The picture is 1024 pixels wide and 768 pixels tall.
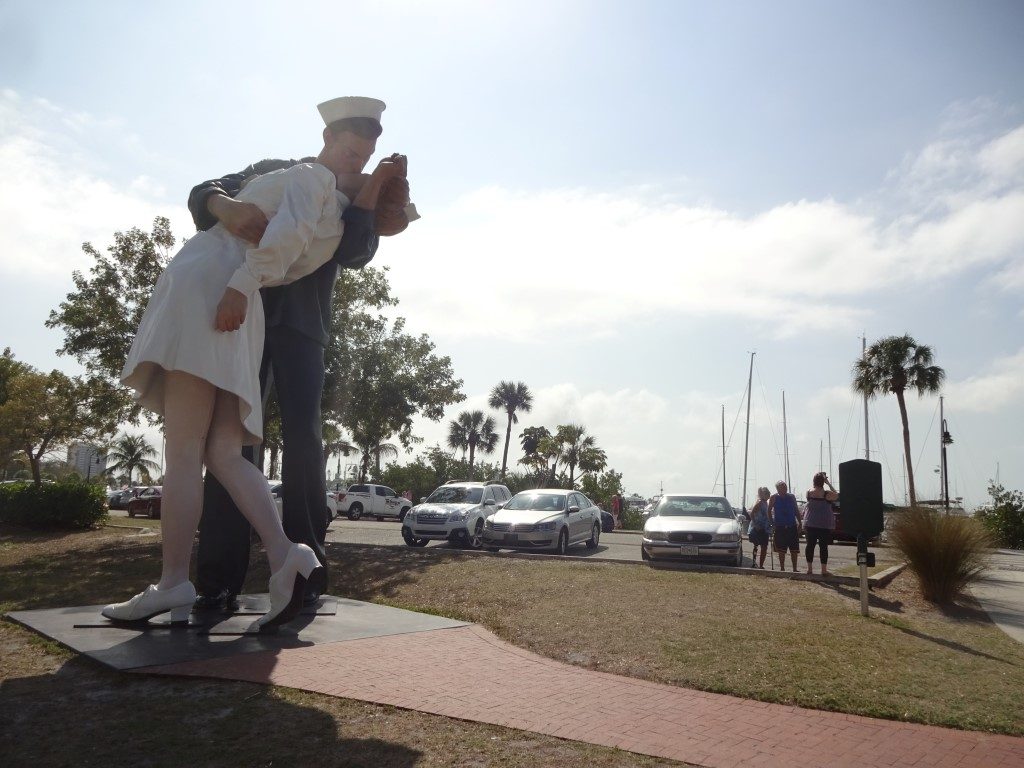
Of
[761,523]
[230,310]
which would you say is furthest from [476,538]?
[230,310]

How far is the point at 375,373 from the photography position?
2303 cm

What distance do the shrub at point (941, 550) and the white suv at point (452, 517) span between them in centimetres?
993

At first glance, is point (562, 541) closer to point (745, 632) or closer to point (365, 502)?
point (745, 632)

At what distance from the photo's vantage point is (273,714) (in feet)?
9.30

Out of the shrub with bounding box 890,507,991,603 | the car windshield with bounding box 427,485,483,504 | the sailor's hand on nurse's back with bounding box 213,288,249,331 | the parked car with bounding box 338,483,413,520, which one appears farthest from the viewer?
the parked car with bounding box 338,483,413,520

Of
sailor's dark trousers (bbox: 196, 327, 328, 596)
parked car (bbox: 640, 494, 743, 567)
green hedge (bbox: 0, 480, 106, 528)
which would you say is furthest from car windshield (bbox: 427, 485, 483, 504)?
sailor's dark trousers (bbox: 196, 327, 328, 596)

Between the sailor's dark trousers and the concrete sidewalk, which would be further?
the concrete sidewalk

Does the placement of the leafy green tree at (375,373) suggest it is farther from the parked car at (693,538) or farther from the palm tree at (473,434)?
the palm tree at (473,434)

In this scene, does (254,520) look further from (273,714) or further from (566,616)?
(566,616)

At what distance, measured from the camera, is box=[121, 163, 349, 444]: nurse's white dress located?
3367mm

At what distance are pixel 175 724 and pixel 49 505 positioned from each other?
20.5 meters

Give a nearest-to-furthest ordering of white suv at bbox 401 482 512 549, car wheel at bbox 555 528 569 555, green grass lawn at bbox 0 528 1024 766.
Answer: green grass lawn at bbox 0 528 1024 766 → car wheel at bbox 555 528 569 555 → white suv at bbox 401 482 512 549

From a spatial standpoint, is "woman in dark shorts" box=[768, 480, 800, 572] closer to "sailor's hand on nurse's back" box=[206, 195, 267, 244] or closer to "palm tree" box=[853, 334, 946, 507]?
"sailor's hand on nurse's back" box=[206, 195, 267, 244]

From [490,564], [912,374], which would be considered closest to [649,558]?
[490,564]
